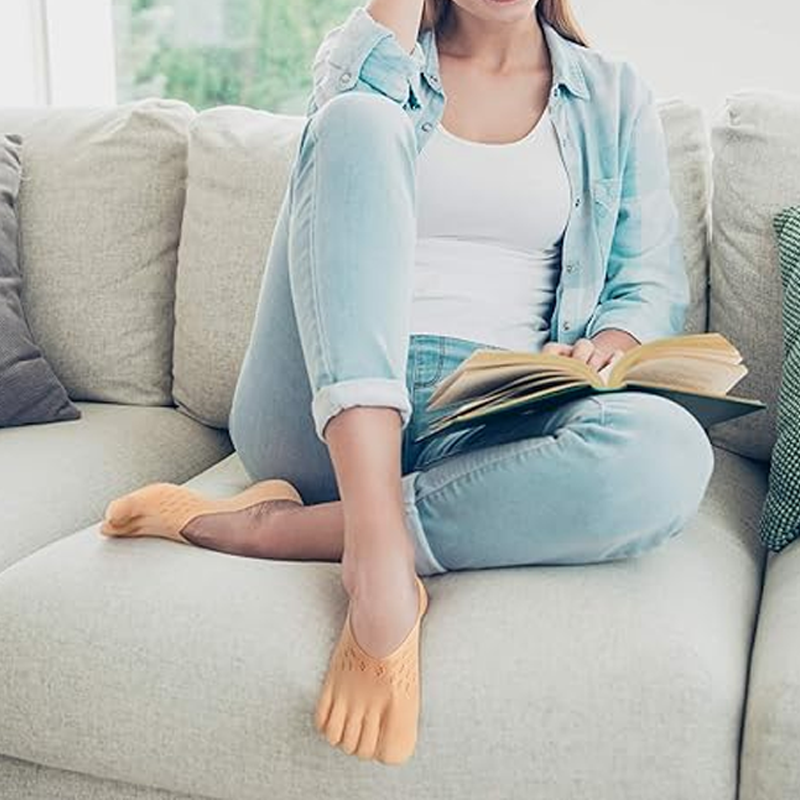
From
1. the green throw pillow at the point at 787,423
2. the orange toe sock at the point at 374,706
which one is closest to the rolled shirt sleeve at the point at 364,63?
the green throw pillow at the point at 787,423

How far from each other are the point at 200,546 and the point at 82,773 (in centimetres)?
25

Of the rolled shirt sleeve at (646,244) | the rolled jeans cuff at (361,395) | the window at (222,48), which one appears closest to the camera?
the rolled jeans cuff at (361,395)

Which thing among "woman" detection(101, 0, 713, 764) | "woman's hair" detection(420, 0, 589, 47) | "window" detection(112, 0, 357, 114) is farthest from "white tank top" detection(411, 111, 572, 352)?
Result: "window" detection(112, 0, 357, 114)

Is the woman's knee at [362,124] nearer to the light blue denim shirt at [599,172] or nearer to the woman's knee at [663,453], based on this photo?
the light blue denim shirt at [599,172]

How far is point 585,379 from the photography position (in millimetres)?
1310

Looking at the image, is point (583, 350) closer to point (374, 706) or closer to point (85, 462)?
point (374, 706)

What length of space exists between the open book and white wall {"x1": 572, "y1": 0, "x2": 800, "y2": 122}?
108cm

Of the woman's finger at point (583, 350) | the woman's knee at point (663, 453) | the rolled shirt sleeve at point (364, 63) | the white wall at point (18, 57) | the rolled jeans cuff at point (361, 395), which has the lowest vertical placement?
the white wall at point (18, 57)

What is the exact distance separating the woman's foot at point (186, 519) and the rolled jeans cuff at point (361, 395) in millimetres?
207

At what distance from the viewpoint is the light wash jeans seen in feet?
4.25

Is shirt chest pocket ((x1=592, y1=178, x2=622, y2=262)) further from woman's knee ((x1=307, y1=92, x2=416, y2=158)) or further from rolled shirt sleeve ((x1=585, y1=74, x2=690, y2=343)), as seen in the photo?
woman's knee ((x1=307, y1=92, x2=416, y2=158))

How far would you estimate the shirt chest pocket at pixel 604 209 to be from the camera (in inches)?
65.2

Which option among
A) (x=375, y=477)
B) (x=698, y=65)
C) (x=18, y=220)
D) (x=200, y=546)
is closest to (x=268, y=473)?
(x=200, y=546)

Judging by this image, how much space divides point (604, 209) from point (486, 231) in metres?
0.15
